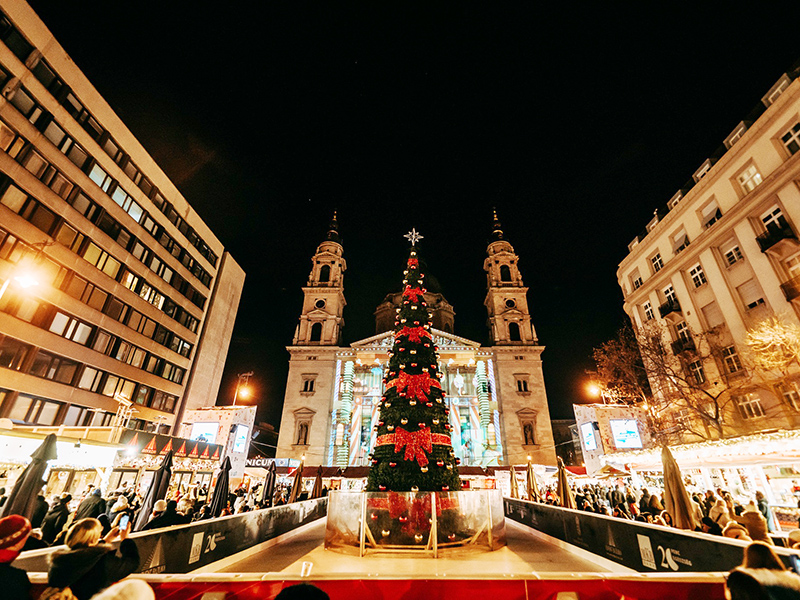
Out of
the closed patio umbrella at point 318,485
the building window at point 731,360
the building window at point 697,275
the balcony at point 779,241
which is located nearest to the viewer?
the balcony at point 779,241

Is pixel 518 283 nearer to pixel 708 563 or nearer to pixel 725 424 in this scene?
pixel 725 424

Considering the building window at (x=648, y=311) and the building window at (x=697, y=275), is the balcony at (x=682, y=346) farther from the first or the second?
the building window at (x=648, y=311)

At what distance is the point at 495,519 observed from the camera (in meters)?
11.3

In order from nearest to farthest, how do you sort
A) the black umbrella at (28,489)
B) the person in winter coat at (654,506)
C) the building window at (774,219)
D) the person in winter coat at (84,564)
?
the person in winter coat at (84,564)
the black umbrella at (28,489)
the person in winter coat at (654,506)
the building window at (774,219)

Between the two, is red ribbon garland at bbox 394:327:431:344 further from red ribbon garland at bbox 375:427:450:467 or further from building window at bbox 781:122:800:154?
building window at bbox 781:122:800:154

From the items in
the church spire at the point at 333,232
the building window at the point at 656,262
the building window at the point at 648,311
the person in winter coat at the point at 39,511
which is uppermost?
the church spire at the point at 333,232

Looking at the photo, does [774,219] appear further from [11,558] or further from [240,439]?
[240,439]

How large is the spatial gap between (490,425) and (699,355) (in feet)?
73.4

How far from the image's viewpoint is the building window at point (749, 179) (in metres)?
23.1

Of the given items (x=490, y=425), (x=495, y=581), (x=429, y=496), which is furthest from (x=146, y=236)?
(x=490, y=425)

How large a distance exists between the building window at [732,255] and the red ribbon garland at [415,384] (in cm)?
2438

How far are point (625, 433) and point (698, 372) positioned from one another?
11.4m

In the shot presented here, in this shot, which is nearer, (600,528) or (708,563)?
(708,563)

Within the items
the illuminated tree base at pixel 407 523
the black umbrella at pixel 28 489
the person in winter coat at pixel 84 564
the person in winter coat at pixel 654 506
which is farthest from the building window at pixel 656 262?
the black umbrella at pixel 28 489
